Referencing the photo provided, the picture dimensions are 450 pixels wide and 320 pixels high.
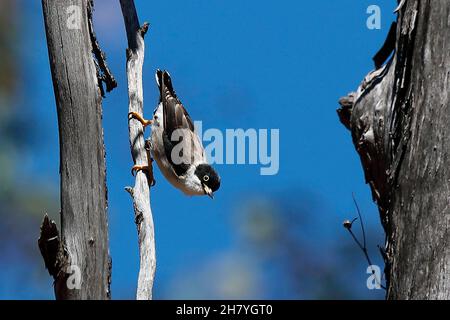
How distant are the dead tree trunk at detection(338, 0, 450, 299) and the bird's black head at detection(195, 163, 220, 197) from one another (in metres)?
2.44

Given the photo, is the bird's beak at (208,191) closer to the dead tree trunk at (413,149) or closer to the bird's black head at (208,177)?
the bird's black head at (208,177)

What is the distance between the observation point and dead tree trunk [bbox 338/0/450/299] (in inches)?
138

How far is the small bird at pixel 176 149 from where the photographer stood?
20.7ft

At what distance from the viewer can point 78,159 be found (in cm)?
392

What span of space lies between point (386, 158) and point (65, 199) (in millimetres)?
1660

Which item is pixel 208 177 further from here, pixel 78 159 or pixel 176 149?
pixel 78 159

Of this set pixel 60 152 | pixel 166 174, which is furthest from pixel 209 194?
pixel 60 152

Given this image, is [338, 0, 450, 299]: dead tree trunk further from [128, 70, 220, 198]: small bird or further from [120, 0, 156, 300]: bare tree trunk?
[128, 70, 220, 198]: small bird

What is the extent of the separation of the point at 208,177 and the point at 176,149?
1.20 feet

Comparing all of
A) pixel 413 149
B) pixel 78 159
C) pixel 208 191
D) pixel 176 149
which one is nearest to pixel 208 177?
pixel 208 191

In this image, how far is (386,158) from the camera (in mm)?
3912
